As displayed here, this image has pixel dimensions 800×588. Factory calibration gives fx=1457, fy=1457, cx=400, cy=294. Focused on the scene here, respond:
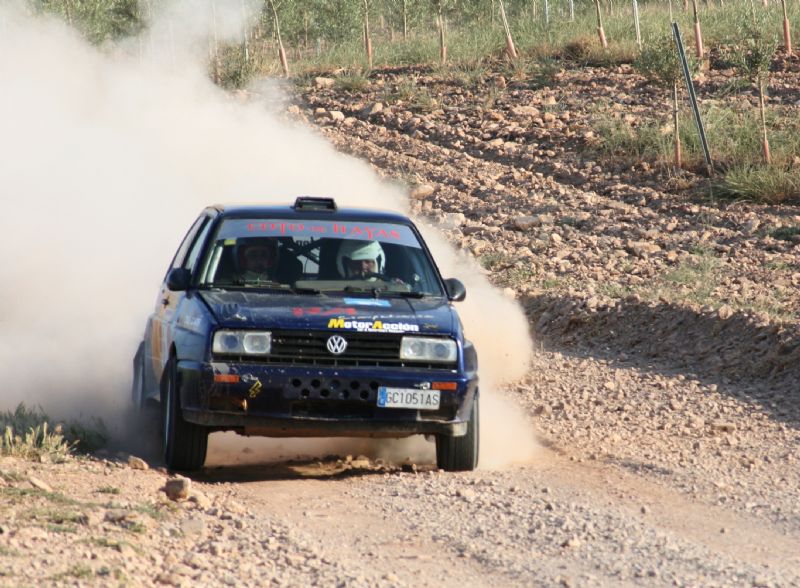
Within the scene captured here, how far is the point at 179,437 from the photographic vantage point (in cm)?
801

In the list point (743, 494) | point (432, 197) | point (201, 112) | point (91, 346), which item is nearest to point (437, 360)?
point (743, 494)

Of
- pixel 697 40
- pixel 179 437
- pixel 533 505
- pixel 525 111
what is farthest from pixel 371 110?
pixel 533 505

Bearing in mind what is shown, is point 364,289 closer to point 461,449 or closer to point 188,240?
point 461,449

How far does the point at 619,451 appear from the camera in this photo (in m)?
9.30

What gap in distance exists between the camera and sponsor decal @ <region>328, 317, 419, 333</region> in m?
7.91

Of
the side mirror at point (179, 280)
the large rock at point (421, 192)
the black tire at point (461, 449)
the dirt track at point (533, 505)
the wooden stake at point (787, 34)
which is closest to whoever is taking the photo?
the dirt track at point (533, 505)

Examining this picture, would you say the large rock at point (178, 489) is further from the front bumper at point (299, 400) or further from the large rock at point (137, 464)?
the large rock at point (137, 464)

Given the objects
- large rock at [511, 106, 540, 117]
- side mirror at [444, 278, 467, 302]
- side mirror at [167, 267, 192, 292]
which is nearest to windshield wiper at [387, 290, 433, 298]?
side mirror at [444, 278, 467, 302]

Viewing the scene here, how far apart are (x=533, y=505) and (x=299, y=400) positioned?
140 cm

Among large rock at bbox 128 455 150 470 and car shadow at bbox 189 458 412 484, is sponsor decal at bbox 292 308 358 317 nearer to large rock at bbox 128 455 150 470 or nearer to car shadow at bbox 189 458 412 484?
car shadow at bbox 189 458 412 484

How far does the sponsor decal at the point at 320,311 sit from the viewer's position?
7.97 m

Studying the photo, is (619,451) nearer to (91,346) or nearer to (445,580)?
(445,580)

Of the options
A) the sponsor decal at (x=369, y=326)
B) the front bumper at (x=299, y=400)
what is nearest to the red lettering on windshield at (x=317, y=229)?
the sponsor decal at (x=369, y=326)

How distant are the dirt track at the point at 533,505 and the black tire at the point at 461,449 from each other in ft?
0.30
